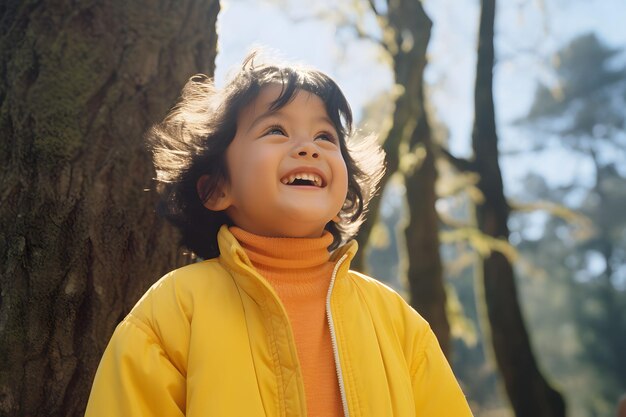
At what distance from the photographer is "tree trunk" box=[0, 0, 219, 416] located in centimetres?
189

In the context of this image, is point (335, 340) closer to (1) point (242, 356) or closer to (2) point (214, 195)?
(1) point (242, 356)

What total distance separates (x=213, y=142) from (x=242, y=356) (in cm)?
73

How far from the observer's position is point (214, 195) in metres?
2.00

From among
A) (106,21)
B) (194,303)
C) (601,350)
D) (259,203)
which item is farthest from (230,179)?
(601,350)

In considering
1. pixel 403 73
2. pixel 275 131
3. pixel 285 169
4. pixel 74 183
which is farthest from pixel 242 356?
pixel 403 73

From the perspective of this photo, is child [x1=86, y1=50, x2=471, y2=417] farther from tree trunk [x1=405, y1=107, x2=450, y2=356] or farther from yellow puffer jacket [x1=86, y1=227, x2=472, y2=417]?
tree trunk [x1=405, y1=107, x2=450, y2=356]

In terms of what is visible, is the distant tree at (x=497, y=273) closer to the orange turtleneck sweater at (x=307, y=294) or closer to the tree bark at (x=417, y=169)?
the tree bark at (x=417, y=169)

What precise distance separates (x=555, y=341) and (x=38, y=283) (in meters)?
34.2

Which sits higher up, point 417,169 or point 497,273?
point 417,169

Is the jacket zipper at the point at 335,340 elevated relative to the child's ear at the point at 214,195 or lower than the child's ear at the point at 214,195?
lower

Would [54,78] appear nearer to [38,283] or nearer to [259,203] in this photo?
[38,283]

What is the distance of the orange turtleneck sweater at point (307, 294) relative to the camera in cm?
165

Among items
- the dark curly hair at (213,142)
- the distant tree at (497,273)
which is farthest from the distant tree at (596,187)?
the dark curly hair at (213,142)

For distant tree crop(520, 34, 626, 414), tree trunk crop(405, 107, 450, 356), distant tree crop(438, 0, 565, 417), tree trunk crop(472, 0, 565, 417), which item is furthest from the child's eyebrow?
distant tree crop(520, 34, 626, 414)
